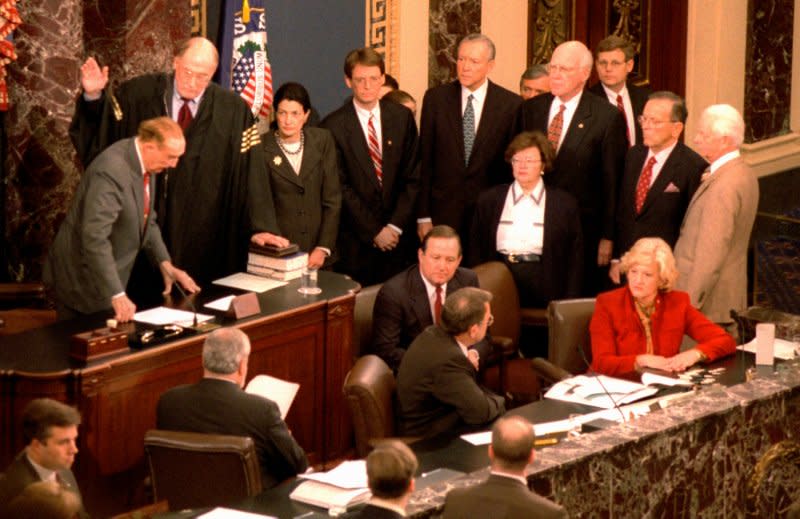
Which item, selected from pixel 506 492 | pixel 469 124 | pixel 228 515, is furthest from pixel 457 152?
pixel 506 492

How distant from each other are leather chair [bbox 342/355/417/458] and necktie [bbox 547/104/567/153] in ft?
7.89

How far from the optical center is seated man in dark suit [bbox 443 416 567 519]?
13.4ft

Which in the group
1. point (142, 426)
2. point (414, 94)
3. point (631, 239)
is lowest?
point (142, 426)

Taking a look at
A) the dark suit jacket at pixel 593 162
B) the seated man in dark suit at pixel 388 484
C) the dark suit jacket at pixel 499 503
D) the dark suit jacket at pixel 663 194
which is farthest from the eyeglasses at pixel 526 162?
the seated man in dark suit at pixel 388 484

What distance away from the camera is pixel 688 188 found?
723 centimetres

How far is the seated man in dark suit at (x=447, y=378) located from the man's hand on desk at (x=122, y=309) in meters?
1.13

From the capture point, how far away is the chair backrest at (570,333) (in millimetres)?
6352

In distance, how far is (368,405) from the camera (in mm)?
5504

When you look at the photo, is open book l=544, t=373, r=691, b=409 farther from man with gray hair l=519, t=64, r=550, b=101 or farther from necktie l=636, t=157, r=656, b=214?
man with gray hair l=519, t=64, r=550, b=101

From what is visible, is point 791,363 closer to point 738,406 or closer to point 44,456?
point 738,406

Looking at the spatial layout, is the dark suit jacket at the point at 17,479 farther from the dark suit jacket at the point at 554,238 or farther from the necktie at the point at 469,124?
the necktie at the point at 469,124

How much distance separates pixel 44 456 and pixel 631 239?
12.0ft

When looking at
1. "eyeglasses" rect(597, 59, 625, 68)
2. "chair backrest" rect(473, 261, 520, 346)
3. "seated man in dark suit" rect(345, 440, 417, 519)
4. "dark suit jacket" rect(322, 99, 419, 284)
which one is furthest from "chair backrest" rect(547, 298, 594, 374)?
"seated man in dark suit" rect(345, 440, 417, 519)

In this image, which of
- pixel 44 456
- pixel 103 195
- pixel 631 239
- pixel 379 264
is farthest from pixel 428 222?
pixel 44 456
